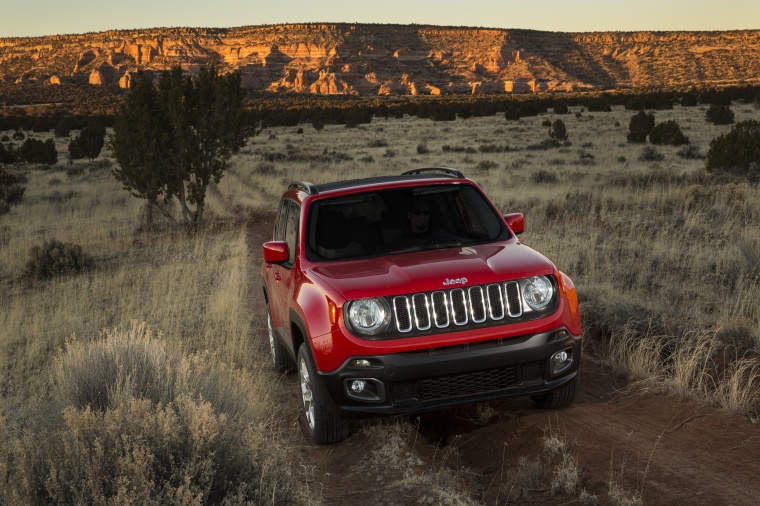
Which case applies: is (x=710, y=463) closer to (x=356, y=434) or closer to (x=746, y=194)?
(x=356, y=434)

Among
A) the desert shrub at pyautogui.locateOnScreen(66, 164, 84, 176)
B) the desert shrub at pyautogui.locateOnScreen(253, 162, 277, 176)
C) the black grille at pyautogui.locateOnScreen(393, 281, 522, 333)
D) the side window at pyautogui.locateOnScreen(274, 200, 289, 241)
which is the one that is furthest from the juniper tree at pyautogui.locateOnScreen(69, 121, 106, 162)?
the black grille at pyautogui.locateOnScreen(393, 281, 522, 333)

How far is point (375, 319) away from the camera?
5121mm

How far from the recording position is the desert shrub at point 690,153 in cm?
2677

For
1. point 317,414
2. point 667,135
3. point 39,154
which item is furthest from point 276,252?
point 39,154

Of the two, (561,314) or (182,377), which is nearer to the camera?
(561,314)

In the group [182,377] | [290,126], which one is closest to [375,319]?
[182,377]

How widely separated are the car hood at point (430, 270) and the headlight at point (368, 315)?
→ 3.0 inches

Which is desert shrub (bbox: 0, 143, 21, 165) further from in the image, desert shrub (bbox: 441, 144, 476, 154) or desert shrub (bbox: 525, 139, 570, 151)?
desert shrub (bbox: 525, 139, 570, 151)

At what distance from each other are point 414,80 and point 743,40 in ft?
180

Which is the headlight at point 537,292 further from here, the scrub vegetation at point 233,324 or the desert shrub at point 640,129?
the desert shrub at point 640,129

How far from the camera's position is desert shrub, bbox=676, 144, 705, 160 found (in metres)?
26.8

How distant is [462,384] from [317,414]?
3.55 feet

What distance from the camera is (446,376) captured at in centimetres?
505

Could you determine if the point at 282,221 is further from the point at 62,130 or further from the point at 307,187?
the point at 62,130
